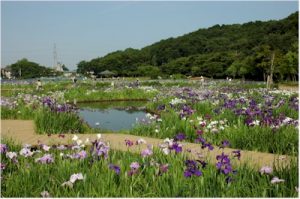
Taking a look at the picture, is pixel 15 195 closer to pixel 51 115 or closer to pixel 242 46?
pixel 51 115

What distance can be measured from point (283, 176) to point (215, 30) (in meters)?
97.7

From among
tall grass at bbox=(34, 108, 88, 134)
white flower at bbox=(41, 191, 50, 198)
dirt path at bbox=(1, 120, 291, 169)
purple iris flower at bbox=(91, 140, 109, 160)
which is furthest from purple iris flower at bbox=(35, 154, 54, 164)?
tall grass at bbox=(34, 108, 88, 134)

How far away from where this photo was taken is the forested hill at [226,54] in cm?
4312

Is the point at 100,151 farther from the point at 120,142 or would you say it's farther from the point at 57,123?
the point at 57,123

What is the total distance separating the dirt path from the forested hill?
28.3m

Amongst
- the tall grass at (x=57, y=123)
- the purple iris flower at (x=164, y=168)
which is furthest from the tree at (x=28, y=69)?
the purple iris flower at (x=164, y=168)

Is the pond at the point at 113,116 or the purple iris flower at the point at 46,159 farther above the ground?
the purple iris flower at the point at 46,159

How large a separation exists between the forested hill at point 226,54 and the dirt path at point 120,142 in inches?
1115

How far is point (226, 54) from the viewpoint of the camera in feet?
214

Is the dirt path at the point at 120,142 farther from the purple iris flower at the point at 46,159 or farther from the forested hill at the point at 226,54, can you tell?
the forested hill at the point at 226,54

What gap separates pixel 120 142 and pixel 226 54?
199 feet

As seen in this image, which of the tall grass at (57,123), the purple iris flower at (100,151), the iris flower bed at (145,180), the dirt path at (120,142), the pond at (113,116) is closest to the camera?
the iris flower bed at (145,180)

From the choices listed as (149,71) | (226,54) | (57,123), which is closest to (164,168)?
(57,123)

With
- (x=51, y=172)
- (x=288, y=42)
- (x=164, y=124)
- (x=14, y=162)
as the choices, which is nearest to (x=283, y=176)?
(x=51, y=172)
